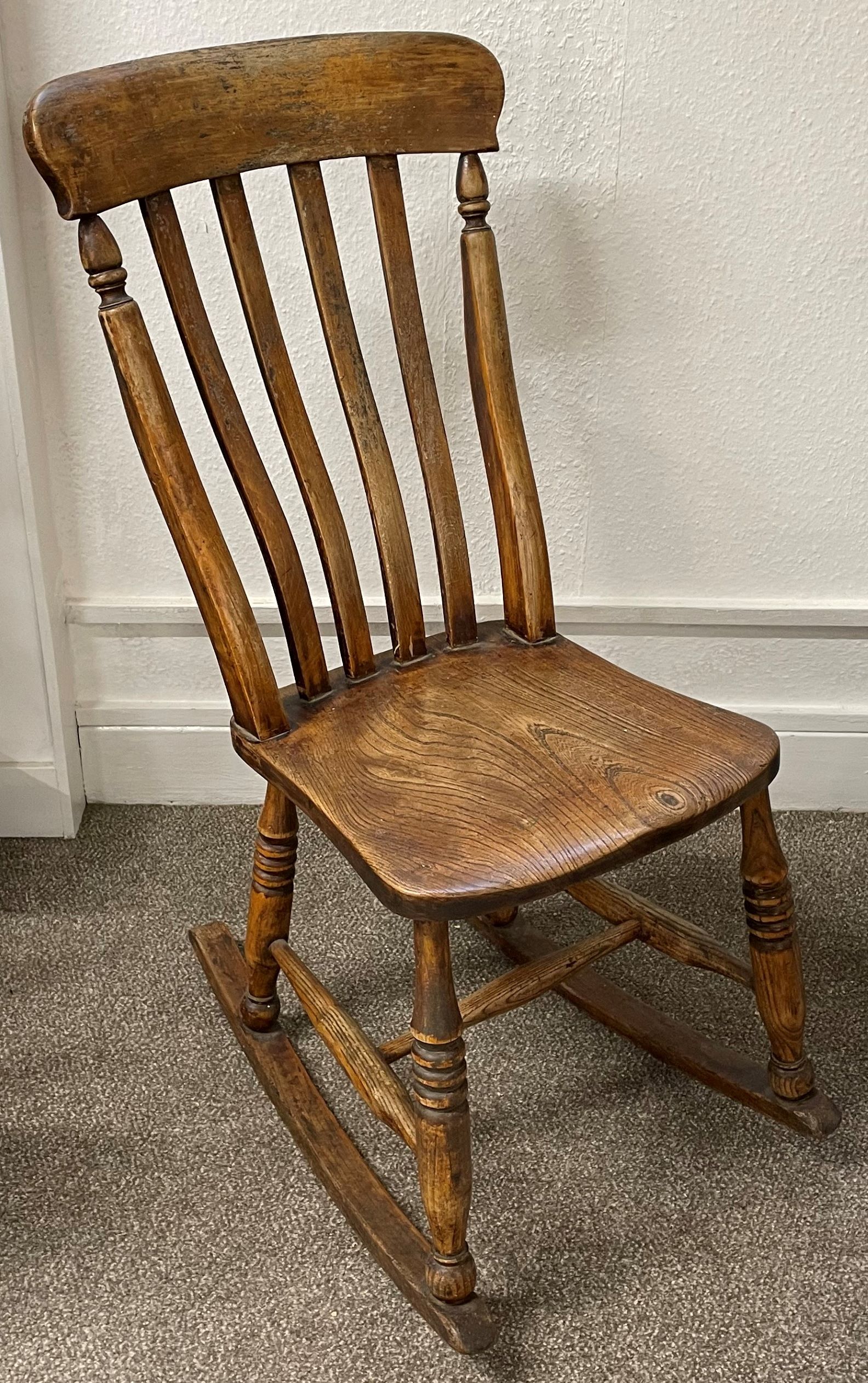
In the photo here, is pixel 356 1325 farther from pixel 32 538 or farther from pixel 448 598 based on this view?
pixel 32 538

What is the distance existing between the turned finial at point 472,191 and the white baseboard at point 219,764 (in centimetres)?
80

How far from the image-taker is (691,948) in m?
1.24

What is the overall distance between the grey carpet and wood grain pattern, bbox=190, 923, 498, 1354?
0.09ft

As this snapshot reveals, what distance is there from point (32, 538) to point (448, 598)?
61 cm

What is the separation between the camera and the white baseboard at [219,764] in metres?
1.77

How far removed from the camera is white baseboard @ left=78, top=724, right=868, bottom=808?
177 centimetres

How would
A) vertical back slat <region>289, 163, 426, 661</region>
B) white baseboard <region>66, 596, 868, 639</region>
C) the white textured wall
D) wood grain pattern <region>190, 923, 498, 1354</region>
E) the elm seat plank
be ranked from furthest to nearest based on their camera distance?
white baseboard <region>66, 596, 868, 639</region> → the white textured wall → vertical back slat <region>289, 163, 426, 661</region> → wood grain pattern <region>190, 923, 498, 1354</region> → the elm seat plank

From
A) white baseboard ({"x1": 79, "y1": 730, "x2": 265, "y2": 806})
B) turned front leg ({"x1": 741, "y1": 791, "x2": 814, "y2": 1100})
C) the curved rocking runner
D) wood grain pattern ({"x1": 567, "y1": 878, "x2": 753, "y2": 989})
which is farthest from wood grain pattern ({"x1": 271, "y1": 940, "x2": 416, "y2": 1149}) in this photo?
white baseboard ({"x1": 79, "y1": 730, "x2": 265, "y2": 806})

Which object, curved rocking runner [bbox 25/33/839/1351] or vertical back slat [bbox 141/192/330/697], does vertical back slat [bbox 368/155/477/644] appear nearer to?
curved rocking runner [bbox 25/33/839/1351]

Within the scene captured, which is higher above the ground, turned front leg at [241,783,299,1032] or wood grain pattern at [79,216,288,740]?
wood grain pattern at [79,216,288,740]

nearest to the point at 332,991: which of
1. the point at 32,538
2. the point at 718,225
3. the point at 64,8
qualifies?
the point at 32,538

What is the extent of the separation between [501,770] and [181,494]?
14.2 inches

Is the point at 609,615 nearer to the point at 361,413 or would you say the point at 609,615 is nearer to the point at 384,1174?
the point at 361,413

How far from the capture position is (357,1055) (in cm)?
114
